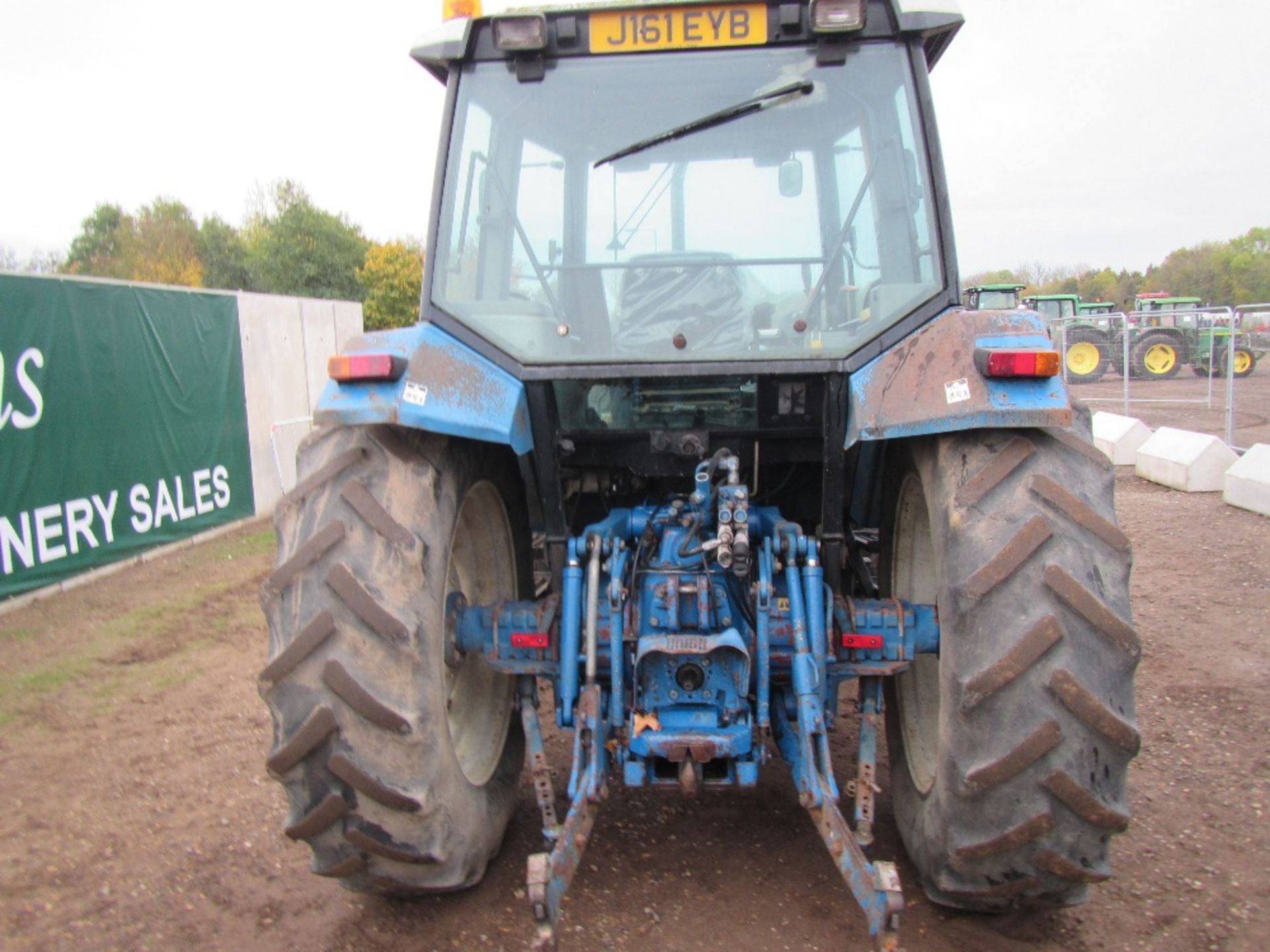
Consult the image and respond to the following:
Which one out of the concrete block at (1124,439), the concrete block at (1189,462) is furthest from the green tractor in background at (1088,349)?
the concrete block at (1189,462)

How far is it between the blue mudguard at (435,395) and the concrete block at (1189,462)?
906 cm

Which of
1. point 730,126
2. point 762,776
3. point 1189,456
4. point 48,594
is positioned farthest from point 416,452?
point 1189,456

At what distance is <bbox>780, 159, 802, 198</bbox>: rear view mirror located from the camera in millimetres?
3221

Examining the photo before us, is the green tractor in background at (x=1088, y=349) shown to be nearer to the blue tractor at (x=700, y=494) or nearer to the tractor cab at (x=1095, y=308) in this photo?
the tractor cab at (x=1095, y=308)

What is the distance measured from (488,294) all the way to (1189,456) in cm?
911

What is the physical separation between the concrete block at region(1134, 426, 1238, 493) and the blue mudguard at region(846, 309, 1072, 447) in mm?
8399

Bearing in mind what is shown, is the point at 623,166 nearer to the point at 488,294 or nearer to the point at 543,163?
the point at 543,163

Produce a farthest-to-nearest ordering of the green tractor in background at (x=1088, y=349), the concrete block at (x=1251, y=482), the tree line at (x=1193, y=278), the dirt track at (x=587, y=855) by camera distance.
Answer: the tree line at (x=1193, y=278), the green tractor in background at (x=1088, y=349), the concrete block at (x=1251, y=482), the dirt track at (x=587, y=855)

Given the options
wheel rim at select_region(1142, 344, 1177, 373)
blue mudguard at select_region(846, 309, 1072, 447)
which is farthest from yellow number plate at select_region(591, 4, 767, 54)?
wheel rim at select_region(1142, 344, 1177, 373)

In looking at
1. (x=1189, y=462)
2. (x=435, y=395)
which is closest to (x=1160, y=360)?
(x=1189, y=462)

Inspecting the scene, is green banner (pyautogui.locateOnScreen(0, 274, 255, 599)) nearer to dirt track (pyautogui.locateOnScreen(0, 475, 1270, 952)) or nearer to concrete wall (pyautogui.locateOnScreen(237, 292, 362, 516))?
concrete wall (pyautogui.locateOnScreen(237, 292, 362, 516))

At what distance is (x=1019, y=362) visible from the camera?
2.56m

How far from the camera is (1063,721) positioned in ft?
8.18

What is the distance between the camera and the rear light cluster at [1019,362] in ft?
8.40
